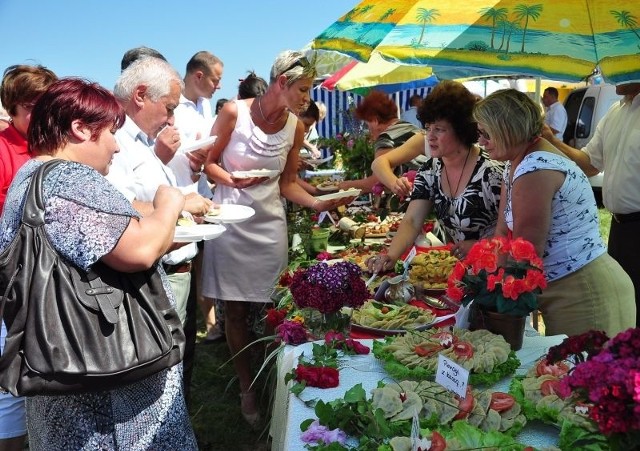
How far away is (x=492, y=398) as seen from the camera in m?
1.44

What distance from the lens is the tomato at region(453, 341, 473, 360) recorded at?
1611 millimetres

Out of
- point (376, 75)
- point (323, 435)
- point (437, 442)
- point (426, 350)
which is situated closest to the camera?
point (437, 442)

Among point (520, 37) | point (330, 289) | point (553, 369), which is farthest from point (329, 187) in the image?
point (553, 369)

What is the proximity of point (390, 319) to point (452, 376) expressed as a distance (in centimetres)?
63

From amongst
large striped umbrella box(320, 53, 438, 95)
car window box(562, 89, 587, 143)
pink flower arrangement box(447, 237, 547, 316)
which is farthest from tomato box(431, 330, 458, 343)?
car window box(562, 89, 587, 143)

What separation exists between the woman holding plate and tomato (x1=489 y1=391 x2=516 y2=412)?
1.88m

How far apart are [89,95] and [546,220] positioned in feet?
4.92

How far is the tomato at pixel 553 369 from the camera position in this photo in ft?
5.00

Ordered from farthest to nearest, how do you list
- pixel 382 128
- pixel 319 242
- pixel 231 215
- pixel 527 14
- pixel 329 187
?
pixel 382 128 → pixel 329 187 → pixel 319 242 → pixel 231 215 → pixel 527 14

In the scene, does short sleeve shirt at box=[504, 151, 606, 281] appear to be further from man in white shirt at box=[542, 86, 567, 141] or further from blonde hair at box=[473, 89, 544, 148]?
man in white shirt at box=[542, 86, 567, 141]

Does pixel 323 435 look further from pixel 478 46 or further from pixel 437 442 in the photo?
pixel 478 46

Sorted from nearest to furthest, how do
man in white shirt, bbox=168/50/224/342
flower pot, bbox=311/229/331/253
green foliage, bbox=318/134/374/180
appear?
flower pot, bbox=311/229/331/253 → man in white shirt, bbox=168/50/224/342 → green foliage, bbox=318/134/374/180

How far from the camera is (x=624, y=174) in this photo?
127 inches

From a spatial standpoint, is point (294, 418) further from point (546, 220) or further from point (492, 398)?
point (546, 220)
